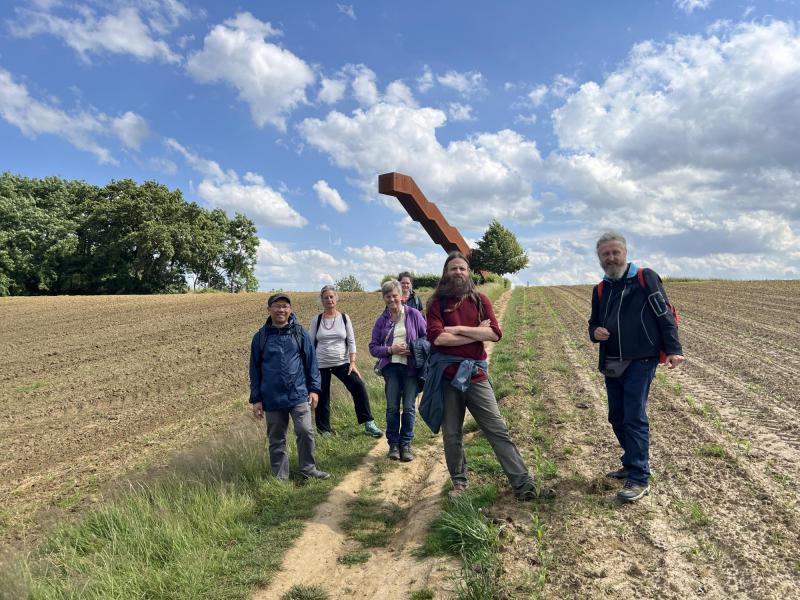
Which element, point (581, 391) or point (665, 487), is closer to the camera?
point (665, 487)

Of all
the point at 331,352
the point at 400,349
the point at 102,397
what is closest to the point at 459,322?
the point at 400,349

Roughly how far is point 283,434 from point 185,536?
1.39 meters

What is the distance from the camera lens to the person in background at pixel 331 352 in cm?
593

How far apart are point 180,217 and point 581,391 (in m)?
39.6

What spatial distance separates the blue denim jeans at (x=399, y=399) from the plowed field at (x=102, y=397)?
2900 millimetres

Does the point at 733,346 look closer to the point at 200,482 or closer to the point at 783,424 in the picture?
the point at 783,424

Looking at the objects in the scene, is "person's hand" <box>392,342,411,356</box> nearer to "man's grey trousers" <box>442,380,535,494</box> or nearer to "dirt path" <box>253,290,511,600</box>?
"man's grey trousers" <box>442,380,535,494</box>

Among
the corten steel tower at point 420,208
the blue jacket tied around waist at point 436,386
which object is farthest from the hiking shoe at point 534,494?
the corten steel tower at point 420,208

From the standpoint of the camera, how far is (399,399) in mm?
5277

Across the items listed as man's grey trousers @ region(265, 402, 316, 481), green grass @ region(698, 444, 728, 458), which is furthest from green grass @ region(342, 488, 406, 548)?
green grass @ region(698, 444, 728, 458)

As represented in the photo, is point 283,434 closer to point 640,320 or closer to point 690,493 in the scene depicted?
point 640,320

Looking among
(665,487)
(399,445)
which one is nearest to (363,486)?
(399,445)

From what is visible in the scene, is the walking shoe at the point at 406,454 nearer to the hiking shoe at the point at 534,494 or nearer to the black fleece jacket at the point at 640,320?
the hiking shoe at the point at 534,494

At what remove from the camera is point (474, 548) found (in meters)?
3.21
